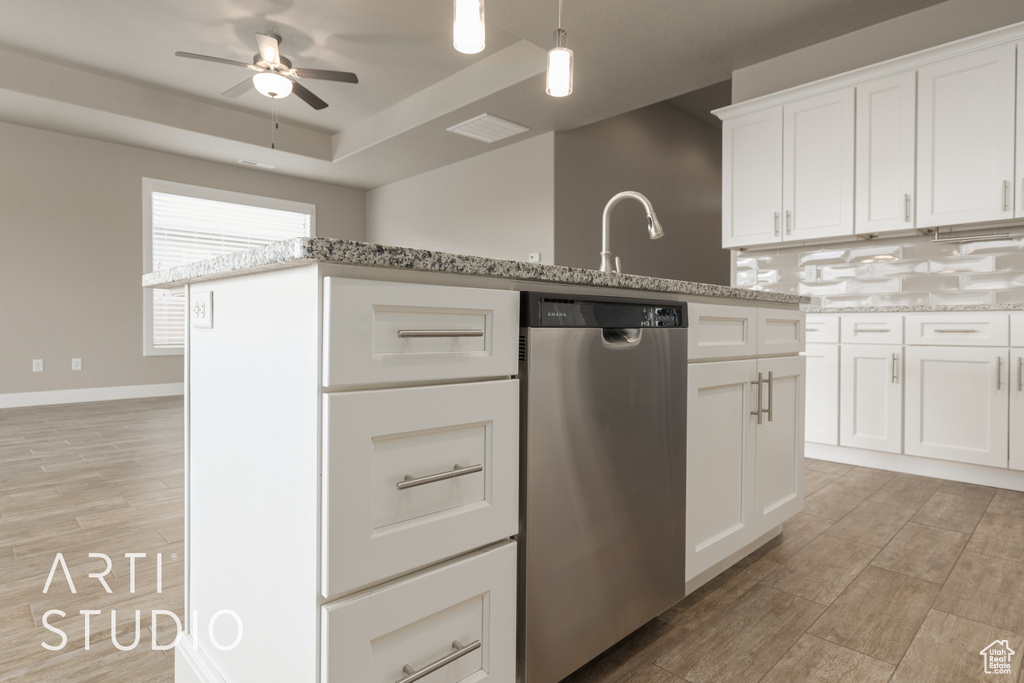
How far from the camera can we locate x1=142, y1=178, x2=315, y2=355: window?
570 centimetres

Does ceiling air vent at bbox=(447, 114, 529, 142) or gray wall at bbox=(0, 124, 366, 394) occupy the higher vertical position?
ceiling air vent at bbox=(447, 114, 529, 142)

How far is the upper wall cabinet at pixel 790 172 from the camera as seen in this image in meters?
3.31

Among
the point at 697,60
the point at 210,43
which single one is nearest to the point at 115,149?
the point at 210,43

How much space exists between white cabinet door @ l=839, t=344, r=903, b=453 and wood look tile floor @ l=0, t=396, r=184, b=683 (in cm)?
335

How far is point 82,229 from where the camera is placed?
527cm

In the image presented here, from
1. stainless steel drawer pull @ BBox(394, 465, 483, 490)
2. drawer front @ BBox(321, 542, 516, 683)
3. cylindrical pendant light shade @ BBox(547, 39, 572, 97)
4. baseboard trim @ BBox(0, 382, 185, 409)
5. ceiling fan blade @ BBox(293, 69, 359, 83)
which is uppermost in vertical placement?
ceiling fan blade @ BBox(293, 69, 359, 83)

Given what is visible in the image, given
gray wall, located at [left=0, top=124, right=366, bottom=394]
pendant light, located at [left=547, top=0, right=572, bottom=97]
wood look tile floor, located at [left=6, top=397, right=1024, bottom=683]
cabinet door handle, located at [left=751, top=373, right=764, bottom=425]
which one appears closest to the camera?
wood look tile floor, located at [left=6, top=397, right=1024, bottom=683]

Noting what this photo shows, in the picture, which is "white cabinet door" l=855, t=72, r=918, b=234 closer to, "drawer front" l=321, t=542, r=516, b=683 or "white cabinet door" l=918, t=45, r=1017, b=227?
"white cabinet door" l=918, t=45, r=1017, b=227

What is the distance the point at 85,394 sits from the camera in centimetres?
533

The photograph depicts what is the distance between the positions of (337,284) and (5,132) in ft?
20.4

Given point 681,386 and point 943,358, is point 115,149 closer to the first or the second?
point 681,386

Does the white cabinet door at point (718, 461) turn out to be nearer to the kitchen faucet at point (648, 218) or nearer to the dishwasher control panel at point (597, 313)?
the dishwasher control panel at point (597, 313)

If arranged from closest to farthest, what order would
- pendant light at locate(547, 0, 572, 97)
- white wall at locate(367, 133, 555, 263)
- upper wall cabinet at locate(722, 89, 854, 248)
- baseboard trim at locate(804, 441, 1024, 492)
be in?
pendant light at locate(547, 0, 572, 97)
baseboard trim at locate(804, 441, 1024, 492)
upper wall cabinet at locate(722, 89, 854, 248)
white wall at locate(367, 133, 555, 263)

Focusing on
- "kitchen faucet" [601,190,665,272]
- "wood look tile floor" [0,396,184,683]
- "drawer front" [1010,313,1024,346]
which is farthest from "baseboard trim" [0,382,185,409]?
"drawer front" [1010,313,1024,346]
